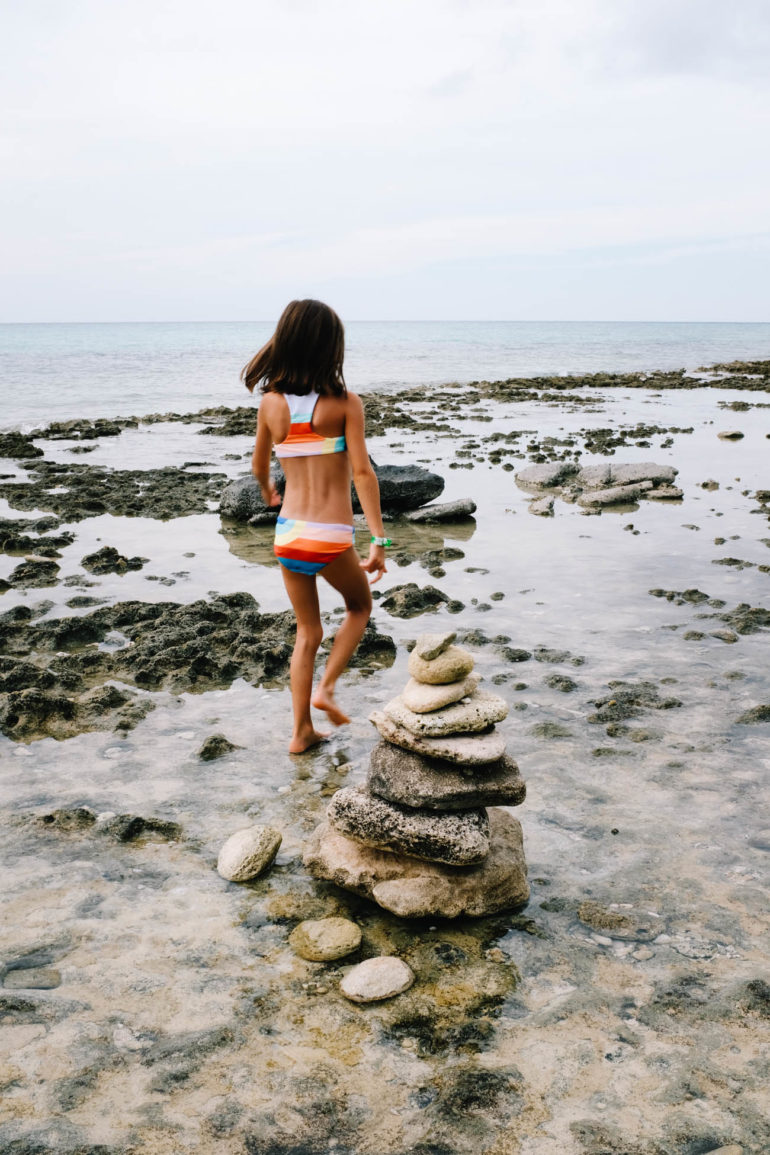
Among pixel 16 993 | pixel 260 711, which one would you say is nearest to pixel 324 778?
pixel 260 711

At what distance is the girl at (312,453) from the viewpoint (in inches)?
181

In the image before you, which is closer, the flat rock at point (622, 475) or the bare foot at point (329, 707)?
the bare foot at point (329, 707)

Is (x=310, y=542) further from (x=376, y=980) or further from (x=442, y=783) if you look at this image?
(x=376, y=980)

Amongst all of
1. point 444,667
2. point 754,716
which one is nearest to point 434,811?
point 444,667

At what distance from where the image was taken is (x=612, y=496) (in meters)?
13.0

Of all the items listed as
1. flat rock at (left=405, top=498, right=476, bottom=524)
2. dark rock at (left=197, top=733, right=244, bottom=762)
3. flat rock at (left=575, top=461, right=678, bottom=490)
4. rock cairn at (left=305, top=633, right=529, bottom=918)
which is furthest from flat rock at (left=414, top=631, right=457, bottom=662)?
flat rock at (left=575, top=461, right=678, bottom=490)

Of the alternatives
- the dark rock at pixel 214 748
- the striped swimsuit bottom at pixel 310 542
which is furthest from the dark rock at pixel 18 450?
→ the striped swimsuit bottom at pixel 310 542

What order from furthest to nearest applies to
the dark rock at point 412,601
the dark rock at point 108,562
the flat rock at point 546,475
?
1. the flat rock at point 546,475
2. the dark rock at point 108,562
3. the dark rock at point 412,601

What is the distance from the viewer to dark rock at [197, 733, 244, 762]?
5.29 meters

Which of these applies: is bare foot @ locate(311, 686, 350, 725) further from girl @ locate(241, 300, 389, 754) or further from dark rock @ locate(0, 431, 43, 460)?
dark rock @ locate(0, 431, 43, 460)

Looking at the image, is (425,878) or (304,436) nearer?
(425,878)

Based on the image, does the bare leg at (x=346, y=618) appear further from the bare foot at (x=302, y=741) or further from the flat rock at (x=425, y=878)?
the flat rock at (x=425, y=878)

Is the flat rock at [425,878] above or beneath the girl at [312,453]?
beneath

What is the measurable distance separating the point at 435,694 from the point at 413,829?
0.62m
